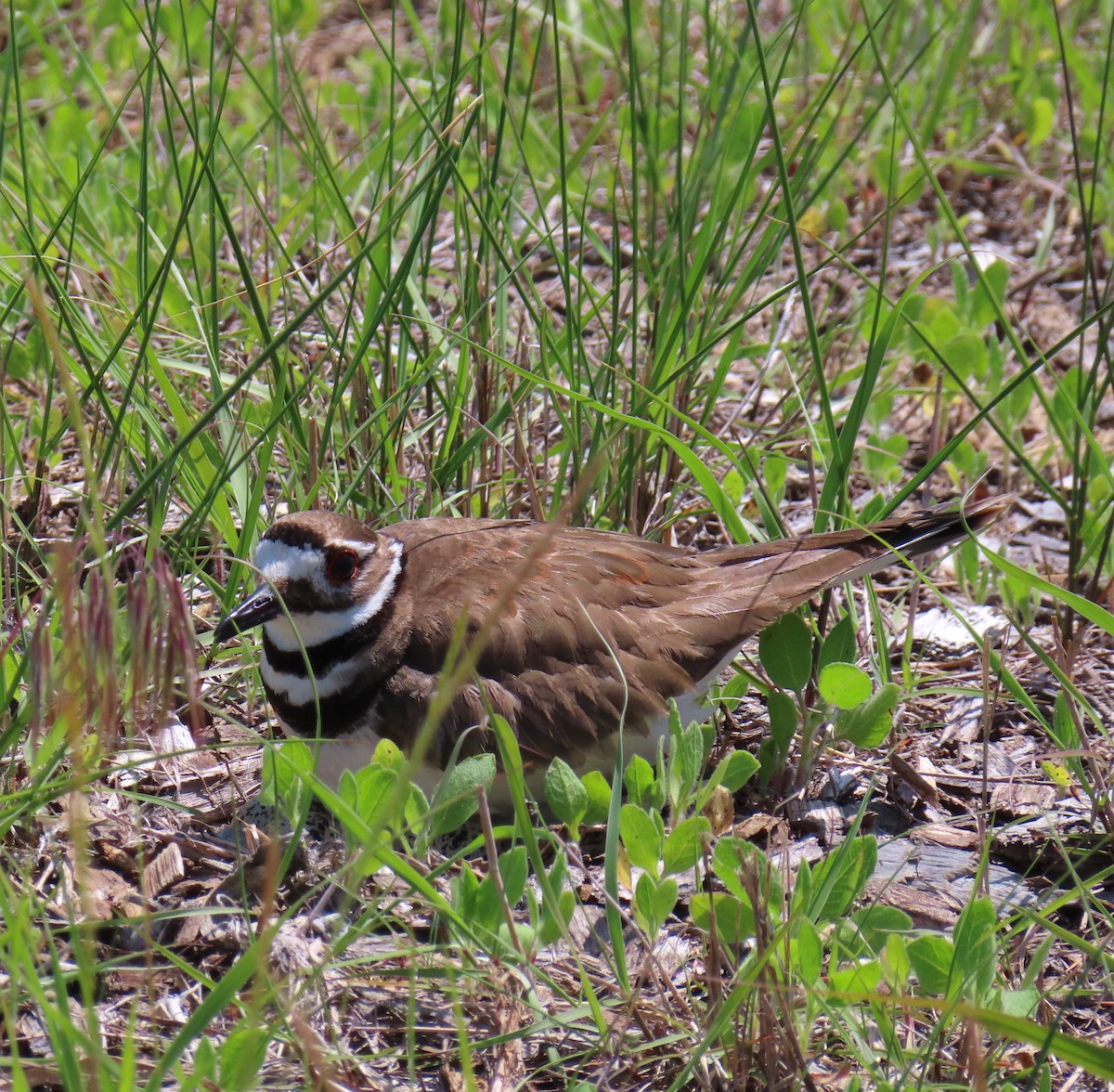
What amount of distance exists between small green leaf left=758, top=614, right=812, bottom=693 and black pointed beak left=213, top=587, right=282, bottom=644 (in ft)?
4.27

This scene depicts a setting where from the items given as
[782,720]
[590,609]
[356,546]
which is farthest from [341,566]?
[782,720]

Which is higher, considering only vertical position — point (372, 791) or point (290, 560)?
point (290, 560)

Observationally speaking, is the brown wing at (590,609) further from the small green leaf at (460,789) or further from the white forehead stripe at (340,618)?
the small green leaf at (460,789)

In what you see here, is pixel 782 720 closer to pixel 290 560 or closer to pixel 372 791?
pixel 372 791

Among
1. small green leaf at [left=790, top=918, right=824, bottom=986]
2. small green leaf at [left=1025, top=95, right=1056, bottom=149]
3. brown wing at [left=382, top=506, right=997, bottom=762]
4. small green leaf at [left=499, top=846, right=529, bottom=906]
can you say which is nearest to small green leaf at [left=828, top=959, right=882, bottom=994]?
small green leaf at [left=790, top=918, right=824, bottom=986]

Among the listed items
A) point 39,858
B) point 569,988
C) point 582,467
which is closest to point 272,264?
point 582,467

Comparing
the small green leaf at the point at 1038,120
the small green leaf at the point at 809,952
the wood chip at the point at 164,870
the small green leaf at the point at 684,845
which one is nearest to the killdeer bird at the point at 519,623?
the wood chip at the point at 164,870

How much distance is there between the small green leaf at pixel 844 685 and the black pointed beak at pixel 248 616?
53.7 inches

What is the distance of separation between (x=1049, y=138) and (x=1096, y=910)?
186 inches

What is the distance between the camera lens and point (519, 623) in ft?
12.1

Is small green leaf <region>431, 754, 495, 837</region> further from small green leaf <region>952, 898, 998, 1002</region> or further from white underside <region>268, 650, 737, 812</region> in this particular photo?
small green leaf <region>952, 898, 998, 1002</region>

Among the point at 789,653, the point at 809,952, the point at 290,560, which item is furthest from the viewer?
the point at 789,653

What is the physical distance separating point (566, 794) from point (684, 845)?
1.08 feet

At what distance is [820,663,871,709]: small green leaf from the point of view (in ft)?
11.4
